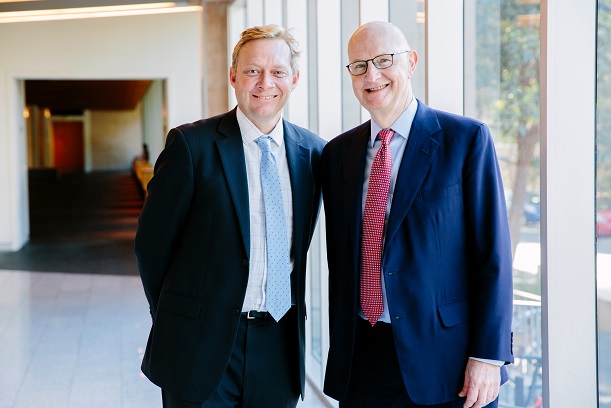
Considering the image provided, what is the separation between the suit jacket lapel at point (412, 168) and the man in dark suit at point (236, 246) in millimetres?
390

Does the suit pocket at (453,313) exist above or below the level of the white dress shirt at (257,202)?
below

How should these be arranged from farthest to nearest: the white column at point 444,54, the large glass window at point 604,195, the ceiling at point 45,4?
the ceiling at point 45,4
the white column at point 444,54
the large glass window at point 604,195

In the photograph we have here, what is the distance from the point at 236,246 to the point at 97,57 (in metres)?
9.85

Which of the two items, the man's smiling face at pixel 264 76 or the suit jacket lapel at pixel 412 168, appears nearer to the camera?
the suit jacket lapel at pixel 412 168

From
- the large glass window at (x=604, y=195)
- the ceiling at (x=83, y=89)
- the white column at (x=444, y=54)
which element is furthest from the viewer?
the ceiling at (x=83, y=89)

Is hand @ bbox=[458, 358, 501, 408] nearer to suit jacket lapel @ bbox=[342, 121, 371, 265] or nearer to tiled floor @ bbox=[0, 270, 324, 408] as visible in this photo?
suit jacket lapel @ bbox=[342, 121, 371, 265]

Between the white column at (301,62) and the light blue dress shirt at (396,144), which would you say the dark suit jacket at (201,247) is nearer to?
the light blue dress shirt at (396,144)

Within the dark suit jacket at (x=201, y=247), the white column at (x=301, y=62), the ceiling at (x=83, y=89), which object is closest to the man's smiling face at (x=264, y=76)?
the dark suit jacket at (x=201, y=247)

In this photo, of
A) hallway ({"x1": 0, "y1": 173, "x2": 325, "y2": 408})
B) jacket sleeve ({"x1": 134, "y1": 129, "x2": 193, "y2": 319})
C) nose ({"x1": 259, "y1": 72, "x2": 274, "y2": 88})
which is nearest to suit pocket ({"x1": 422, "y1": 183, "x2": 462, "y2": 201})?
nose ({"x1": 259, "y1": 72, "x2": 274, "y2": 88})

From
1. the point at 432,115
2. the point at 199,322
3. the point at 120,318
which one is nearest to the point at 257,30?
the point at 432,115

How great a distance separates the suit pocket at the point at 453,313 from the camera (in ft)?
6.73

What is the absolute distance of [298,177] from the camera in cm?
238

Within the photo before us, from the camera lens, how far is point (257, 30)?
7.48 ft

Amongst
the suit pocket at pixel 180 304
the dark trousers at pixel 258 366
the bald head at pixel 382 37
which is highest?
the bald head at pixel 382 37
